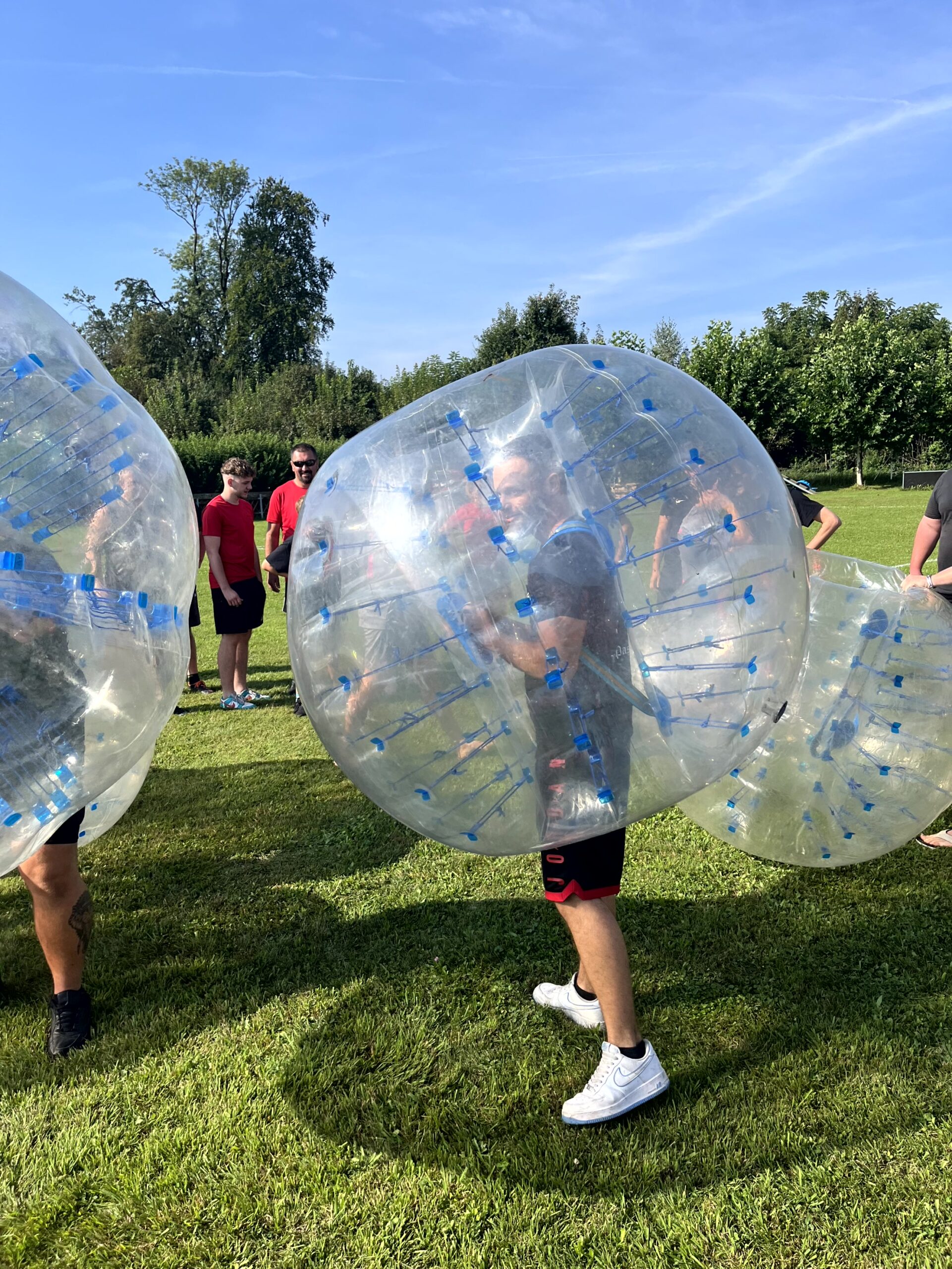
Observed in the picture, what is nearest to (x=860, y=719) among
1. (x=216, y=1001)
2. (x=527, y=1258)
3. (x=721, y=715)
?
(x=721, y=715)

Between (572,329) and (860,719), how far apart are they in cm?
5525

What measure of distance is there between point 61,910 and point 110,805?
453 millimetres

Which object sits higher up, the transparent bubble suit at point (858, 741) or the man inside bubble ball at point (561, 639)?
the man inside bubble ball at point (561, 639)

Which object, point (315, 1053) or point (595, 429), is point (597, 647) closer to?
point (595, 429)

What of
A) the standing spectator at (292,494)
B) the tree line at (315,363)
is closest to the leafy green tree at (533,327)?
the tree line at (315,363)

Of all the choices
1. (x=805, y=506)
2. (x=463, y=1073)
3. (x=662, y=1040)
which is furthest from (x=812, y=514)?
(x=463, y=1073)

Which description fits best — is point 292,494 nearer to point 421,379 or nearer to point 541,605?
point 541,605

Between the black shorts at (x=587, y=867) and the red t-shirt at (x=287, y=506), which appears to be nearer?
the black shorts at (x=587, y=867)

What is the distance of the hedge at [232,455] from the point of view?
37.4 m

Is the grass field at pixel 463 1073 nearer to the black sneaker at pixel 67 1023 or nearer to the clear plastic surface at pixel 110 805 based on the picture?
the black sneaker at pixel 67 1023

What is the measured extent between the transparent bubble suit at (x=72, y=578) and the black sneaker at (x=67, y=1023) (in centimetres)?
104

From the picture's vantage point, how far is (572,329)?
54.7 meters

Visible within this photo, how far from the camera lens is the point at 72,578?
198 cm

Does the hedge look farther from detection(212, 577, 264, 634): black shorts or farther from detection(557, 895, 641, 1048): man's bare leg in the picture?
detection(557, 895, 641, 1048): man's bare leg
